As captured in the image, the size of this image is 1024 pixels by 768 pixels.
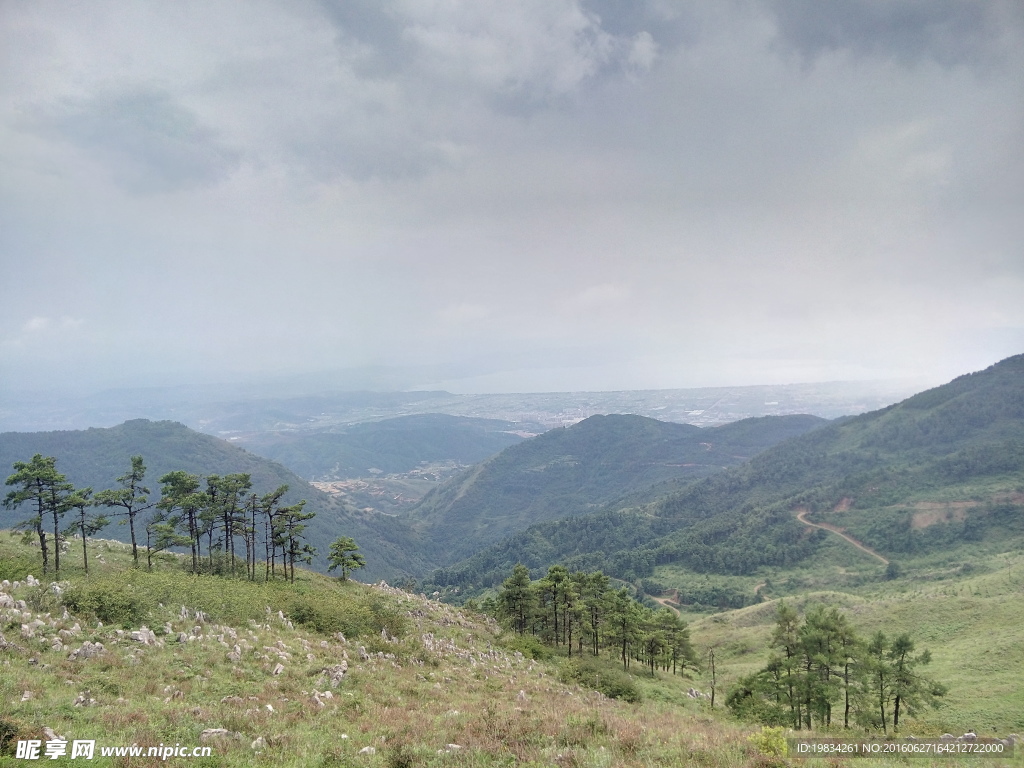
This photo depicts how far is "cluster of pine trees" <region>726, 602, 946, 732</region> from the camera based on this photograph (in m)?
29.3

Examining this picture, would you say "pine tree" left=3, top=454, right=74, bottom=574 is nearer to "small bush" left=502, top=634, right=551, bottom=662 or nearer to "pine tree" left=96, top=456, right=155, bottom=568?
"pine tree" left=96, top=456, right=155, bottom=568

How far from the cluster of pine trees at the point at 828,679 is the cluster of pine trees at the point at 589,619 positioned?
1502 cm

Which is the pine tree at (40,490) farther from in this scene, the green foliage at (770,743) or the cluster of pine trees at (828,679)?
the cluster of pine trees at (828,679)

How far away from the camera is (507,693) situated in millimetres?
24578

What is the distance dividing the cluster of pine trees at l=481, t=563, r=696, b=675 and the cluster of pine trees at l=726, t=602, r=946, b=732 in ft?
49.3

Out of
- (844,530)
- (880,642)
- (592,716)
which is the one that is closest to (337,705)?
(592,716)

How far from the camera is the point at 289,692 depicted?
61.7ft

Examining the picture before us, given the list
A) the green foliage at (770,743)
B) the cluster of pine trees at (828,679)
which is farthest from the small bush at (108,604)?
the cluster of pine trees at (828,679)

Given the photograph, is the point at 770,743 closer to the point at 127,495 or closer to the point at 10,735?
the point at 10,735

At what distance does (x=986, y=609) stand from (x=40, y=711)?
102 metres

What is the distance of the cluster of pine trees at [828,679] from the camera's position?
29344 millimetres

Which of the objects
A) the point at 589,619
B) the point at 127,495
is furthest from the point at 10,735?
the point at 589,619

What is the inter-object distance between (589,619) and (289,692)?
4215 cm

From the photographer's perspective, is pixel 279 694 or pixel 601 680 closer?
pixel 279 694
